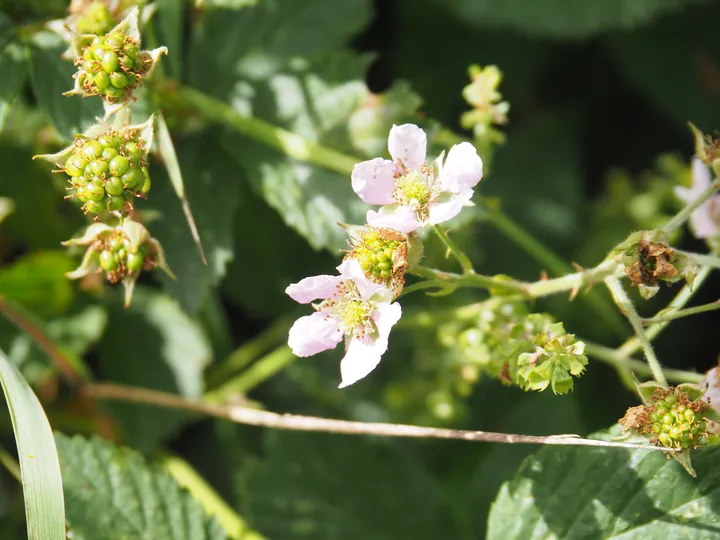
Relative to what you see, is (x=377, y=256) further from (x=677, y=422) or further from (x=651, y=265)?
(x=677, y=422)

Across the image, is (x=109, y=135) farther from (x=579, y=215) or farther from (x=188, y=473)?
(x=579, y=215)

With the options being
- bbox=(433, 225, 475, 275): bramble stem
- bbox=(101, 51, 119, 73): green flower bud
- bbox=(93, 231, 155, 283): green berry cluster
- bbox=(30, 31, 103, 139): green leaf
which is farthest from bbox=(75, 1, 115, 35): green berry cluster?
bbox=(433, 225, 475, 275): bramble stem

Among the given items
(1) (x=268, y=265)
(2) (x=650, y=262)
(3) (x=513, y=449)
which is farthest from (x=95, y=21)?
(3) (x=513, y=449)

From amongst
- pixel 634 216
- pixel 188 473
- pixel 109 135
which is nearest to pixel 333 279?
pixel 109 135

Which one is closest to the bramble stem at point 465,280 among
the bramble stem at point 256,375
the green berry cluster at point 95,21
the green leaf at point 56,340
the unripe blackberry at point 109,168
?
the unripe blackberry at point 109,168

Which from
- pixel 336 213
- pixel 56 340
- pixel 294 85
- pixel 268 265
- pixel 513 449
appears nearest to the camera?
pixel 336 213

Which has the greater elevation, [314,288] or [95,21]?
[95,21]

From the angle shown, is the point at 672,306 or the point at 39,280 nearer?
the point at 672,306
